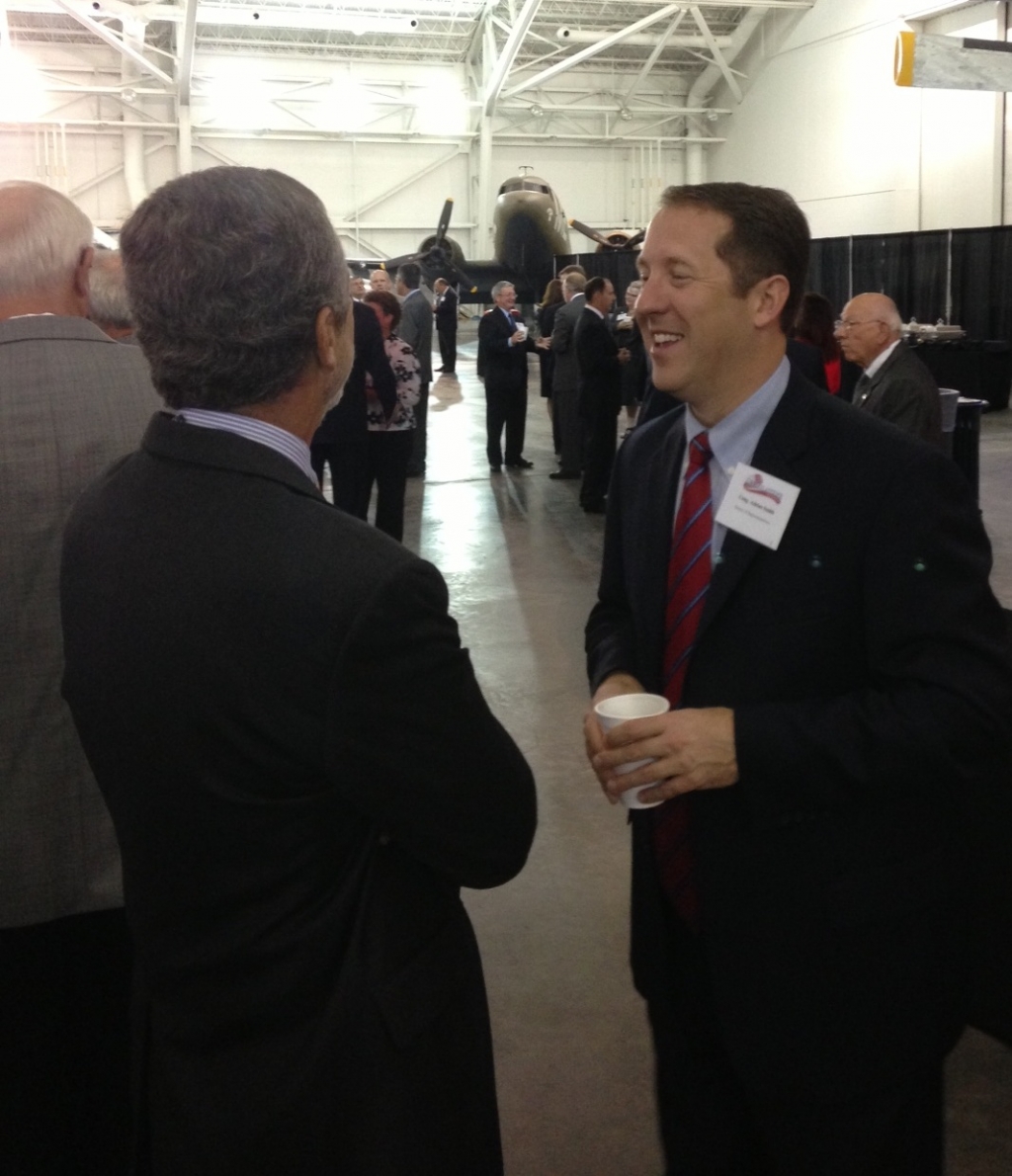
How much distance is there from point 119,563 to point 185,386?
7.6 inches

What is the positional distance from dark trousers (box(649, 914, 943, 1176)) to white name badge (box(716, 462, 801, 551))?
604 millimetres

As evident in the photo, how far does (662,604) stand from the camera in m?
1.58

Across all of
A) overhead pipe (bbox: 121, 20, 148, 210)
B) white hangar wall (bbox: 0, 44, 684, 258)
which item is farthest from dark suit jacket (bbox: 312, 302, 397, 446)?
overhead pipe (bbox: 121, 20, 148, 210)

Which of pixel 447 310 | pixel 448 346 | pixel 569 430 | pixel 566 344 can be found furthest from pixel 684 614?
pixel 448 346

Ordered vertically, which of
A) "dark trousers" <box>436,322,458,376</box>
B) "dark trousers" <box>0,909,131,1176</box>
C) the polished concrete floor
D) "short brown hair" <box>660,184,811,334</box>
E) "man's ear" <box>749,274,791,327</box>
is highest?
"dark trousers" <box>436,322,458,376</box>

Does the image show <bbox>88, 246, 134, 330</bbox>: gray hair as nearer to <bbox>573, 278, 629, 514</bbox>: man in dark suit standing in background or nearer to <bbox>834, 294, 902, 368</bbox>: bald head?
<bbox>834, 294, 902, 368</bbox>: bald head

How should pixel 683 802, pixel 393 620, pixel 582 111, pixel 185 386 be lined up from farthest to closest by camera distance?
pixel 582 111 < pixel 683 802 < pixel 185 386 < pixel 393 620

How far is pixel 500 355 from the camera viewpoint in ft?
32.1

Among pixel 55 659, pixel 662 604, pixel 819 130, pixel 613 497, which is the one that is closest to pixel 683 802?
pixel 662 604

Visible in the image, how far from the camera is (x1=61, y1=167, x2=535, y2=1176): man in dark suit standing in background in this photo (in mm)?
1043

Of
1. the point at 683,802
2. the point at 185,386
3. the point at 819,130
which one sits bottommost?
the point at 683,802

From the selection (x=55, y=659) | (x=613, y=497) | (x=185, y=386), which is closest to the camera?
(x=185, y=386)

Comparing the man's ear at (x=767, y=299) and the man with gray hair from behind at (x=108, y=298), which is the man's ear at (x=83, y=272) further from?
the man's ear at (x=767, y=299)

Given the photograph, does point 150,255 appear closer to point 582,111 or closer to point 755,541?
point 755,541
